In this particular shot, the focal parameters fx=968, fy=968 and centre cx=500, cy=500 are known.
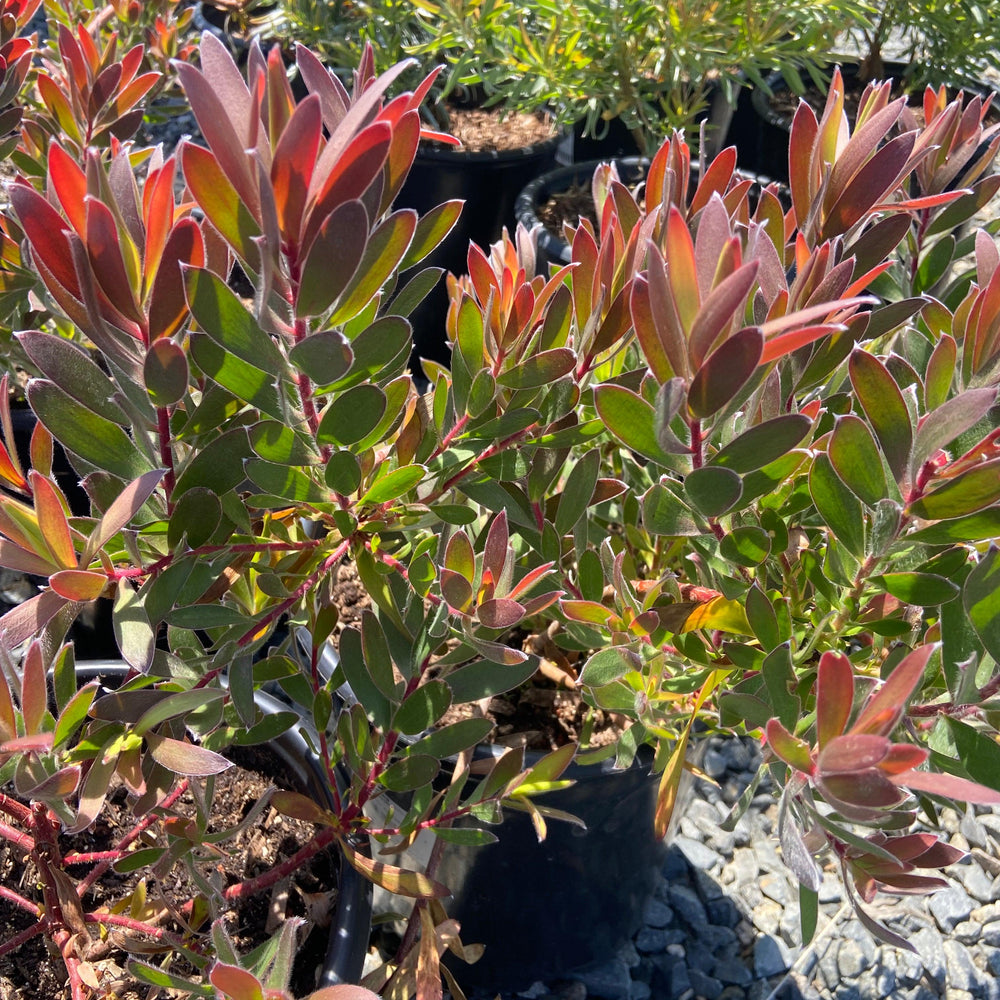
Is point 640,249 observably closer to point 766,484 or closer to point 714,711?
point 766,484

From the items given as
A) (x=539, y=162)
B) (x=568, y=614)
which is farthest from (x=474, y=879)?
(x=539, y=162)

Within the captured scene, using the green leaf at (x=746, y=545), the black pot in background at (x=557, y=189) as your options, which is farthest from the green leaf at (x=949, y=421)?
the black pot in background at (x=557, y=189)

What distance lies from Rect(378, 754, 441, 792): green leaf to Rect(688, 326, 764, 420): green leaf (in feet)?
1.29

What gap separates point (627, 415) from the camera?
625mm

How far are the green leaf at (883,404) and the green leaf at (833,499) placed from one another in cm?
4

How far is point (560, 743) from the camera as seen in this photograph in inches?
47.6

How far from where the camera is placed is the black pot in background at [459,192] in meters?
2.58

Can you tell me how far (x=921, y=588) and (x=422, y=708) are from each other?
0.40m

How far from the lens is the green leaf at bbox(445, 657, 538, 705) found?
2.58ft

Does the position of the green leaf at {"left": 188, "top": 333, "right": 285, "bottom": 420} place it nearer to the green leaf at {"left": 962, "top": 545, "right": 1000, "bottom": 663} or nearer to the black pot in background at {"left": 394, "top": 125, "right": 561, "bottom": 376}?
the green leaf at {"left": 962, "top": 545, "right": 1000, "bottom": 663}

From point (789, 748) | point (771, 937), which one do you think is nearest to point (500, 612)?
point (789, 748)

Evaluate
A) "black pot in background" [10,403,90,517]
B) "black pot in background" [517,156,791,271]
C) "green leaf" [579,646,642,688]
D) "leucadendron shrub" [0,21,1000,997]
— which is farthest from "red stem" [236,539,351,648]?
"black pot in background" [517,156,791,271]

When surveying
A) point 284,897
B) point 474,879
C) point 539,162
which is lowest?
point 474,879

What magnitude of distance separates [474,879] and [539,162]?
81.2 inches
